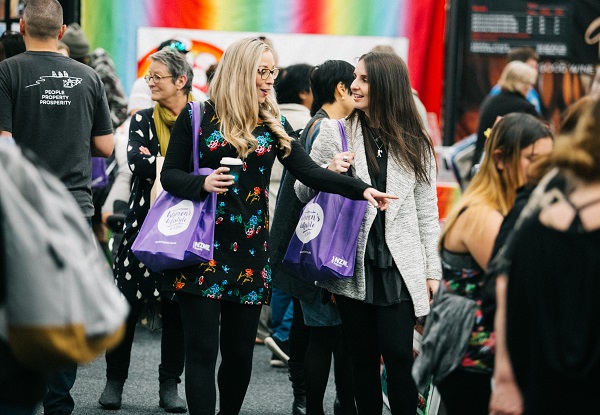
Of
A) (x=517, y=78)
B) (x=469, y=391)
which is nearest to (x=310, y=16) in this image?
(x=517, y=78)

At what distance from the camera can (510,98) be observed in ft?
30.8

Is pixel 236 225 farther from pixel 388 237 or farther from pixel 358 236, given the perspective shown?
pixel 388 237

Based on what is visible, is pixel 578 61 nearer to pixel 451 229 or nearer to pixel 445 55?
pixel 445 55

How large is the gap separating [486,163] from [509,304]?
3.72ft

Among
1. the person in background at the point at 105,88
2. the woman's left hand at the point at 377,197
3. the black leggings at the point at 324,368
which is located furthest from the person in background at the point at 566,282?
the person in background at the point at 105,88

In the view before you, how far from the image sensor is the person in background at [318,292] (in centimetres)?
556

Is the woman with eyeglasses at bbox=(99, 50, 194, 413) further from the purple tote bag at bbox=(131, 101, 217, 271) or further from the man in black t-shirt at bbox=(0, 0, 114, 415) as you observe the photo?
the purple tote bag at bbox=(131, 101, 217, 271)

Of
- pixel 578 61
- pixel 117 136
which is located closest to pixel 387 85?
pixel 117 136

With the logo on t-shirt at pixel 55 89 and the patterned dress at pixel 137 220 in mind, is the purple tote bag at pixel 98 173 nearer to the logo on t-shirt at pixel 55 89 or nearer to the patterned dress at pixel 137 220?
the patterned dress at pixel 137 220

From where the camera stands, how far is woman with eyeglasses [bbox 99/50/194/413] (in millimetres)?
6168

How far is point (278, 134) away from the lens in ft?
16.4

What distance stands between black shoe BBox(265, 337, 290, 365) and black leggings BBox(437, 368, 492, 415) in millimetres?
3709

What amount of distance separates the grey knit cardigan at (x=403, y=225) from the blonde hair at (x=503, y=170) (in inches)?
42.0

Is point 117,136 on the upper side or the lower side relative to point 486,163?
lower
